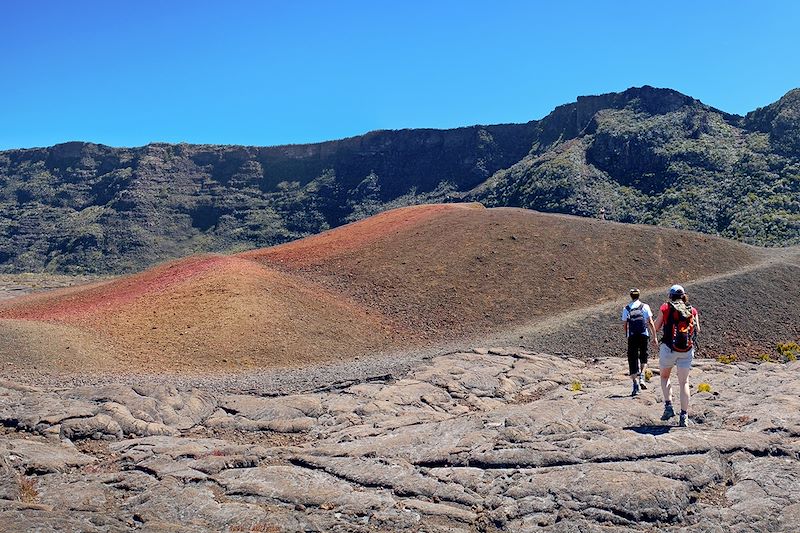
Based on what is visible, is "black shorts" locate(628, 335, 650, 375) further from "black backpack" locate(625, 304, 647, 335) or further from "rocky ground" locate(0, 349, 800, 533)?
"rocky ground" locate(0, 349, 800, 533)

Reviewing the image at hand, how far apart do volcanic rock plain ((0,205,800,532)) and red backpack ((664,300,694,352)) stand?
4.29ft

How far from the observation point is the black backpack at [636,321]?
44.7 ft

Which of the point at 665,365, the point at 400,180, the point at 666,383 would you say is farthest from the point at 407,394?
the point at 400,180

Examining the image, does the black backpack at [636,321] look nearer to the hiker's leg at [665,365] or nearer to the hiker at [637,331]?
the hiker at [637,331]

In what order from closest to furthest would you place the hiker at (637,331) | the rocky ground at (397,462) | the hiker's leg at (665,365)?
the rocky ground at (397,462) < the hiker's leg at (665,365) < the hiker at (637,331)

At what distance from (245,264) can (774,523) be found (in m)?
24.9

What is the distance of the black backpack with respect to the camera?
13609mm

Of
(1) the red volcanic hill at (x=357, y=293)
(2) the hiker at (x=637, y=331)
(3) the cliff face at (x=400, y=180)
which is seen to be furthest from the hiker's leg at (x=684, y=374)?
(3) the cliff face at (x=400, y=180)

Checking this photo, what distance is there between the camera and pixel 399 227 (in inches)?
1449

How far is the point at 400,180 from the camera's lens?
3625 inches

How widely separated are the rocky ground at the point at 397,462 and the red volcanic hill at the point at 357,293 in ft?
19.0

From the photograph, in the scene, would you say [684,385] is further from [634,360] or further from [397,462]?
[397,462]

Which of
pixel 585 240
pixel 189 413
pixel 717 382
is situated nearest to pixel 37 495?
pixel 189 413

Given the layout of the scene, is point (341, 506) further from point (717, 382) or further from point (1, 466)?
point (717, 382)
